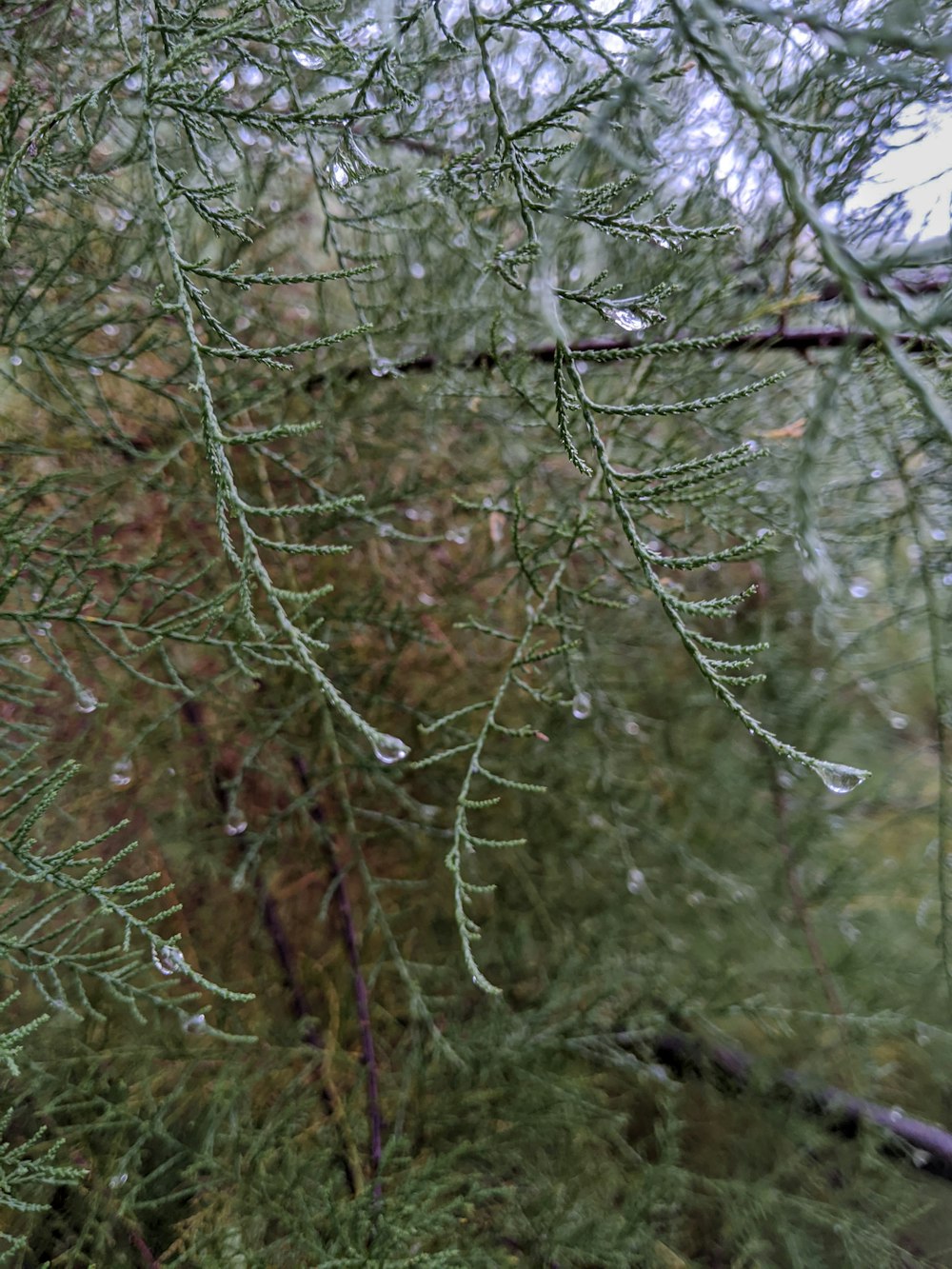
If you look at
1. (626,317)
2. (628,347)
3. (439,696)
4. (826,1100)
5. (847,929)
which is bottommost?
(826,1100)

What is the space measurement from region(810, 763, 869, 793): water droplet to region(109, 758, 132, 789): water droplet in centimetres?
85

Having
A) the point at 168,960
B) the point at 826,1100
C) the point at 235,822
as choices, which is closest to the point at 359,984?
the point at 235,822

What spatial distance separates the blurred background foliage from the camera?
2.83 ft

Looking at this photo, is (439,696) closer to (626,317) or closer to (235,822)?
(235,822)

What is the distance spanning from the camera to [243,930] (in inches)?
48.9

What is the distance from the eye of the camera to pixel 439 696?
1389 mm

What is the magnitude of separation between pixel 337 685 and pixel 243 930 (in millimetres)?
405

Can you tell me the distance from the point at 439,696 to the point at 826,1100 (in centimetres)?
90

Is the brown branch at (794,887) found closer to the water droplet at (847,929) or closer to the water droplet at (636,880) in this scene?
the water droplet at (847,929)

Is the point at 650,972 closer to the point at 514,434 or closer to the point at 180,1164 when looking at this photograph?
the point at 180,1164

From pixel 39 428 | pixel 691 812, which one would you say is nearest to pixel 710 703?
pixel 691 812

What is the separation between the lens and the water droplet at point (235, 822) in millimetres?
1137

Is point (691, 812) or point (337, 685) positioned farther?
point (691, 812)

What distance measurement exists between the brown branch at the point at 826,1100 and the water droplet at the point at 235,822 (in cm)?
67
